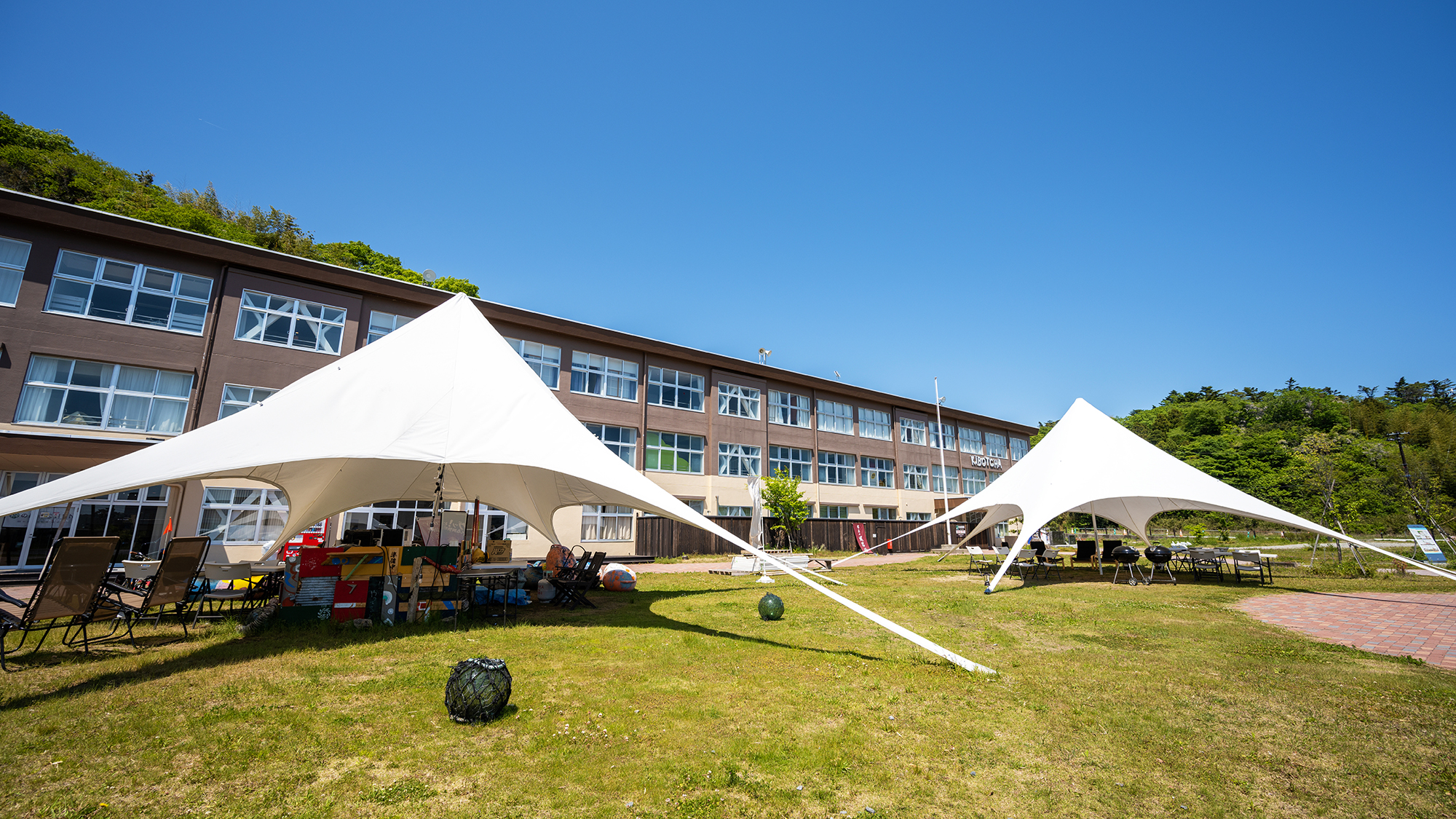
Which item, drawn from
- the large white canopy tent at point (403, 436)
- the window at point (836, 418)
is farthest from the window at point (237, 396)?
the window at point (836, 418)

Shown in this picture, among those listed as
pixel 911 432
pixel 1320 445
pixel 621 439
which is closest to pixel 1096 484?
pixel 621 439

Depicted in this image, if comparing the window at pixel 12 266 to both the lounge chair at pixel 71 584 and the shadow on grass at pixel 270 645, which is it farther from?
the shadow on grass at pixel 270 645

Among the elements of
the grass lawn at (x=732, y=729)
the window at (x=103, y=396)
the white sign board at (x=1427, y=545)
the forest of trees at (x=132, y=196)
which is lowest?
the grass lawn at (x=732, y=729)

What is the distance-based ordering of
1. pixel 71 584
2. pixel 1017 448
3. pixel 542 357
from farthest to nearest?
pixel 1017 448
pixel 542 357
pixel 71 584

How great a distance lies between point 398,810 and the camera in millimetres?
3068

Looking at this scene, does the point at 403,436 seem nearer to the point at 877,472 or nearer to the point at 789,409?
the point at 789,409

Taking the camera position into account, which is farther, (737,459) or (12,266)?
(737,459)

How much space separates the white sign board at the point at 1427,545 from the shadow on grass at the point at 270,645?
17.3 meters

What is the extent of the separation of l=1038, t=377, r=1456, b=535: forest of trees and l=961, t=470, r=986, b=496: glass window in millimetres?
15816

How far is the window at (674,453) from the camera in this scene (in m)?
25.9

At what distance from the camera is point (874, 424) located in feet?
117

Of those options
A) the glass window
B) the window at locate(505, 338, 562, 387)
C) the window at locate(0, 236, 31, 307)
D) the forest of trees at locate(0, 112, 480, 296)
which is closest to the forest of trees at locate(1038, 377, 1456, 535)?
the glass window

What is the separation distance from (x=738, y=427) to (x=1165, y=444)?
57042 mm

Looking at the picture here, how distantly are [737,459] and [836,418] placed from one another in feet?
26.1
